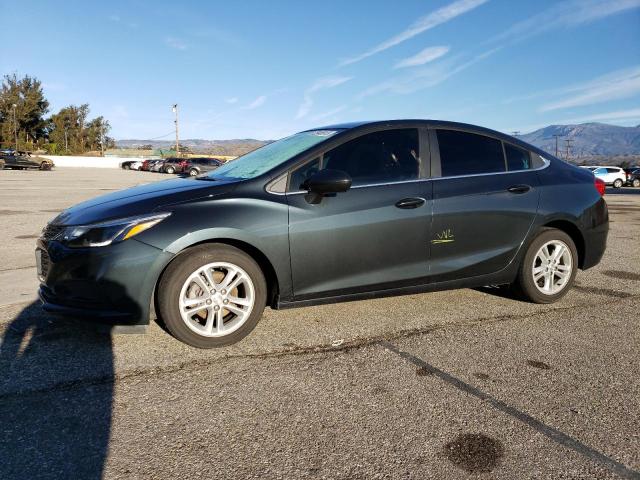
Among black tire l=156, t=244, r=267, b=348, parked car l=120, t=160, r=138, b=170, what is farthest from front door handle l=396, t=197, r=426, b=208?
parked car l=120, t=160, r=138, b=170

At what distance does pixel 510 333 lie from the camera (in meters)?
3.72

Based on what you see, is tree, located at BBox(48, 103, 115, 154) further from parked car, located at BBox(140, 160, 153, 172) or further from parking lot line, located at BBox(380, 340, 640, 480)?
parking lot line, located at BBox(380, 340, 640, 480)

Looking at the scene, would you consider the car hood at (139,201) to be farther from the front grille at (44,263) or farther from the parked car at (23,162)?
the parked car at (23,162)

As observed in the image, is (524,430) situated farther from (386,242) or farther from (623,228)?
(623,228)

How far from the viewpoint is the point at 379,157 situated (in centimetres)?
387

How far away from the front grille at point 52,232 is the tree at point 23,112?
2997 inches

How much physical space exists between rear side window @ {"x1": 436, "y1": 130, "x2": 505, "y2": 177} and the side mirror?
1.01 metres

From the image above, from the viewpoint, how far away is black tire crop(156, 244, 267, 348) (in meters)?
3.21

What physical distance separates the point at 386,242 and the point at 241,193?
114 cm

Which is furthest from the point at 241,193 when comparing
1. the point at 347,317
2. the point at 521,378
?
the point at 521,378

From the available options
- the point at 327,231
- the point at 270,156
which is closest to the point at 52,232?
the point at 270,156

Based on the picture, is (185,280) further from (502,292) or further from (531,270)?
(502,292)

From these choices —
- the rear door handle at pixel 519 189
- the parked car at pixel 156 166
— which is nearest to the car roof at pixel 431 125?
the rear door handle at pixel 519 189

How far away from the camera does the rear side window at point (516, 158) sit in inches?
171
